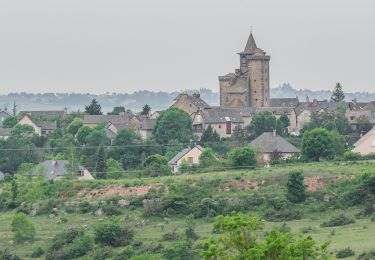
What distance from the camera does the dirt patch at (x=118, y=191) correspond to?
69688mm


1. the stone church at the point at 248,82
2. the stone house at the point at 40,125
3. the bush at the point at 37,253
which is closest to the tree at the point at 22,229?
the bush at the point at 37,253

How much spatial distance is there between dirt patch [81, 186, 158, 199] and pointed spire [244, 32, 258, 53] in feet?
177

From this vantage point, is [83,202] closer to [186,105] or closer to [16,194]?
[16,194]

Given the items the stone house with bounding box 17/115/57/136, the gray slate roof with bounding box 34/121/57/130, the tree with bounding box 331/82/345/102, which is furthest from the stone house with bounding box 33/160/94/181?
the tree with bounding box 331/82/345/102

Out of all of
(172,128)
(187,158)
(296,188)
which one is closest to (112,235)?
(296,188)

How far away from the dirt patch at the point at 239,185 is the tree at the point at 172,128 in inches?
1173

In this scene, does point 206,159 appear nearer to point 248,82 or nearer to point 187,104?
point 187,104

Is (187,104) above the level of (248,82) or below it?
below

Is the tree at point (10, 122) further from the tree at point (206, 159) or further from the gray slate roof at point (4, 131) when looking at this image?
the tree at point (206, 159)

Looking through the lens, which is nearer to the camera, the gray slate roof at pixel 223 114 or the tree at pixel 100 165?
the tree at pixel 100 165

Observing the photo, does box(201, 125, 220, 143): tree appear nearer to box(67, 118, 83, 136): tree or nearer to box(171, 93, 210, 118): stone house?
box(171, 93, 210, 118): stone house

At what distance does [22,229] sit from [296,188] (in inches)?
555

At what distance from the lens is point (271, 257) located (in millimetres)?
32312

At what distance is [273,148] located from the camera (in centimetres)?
8812
